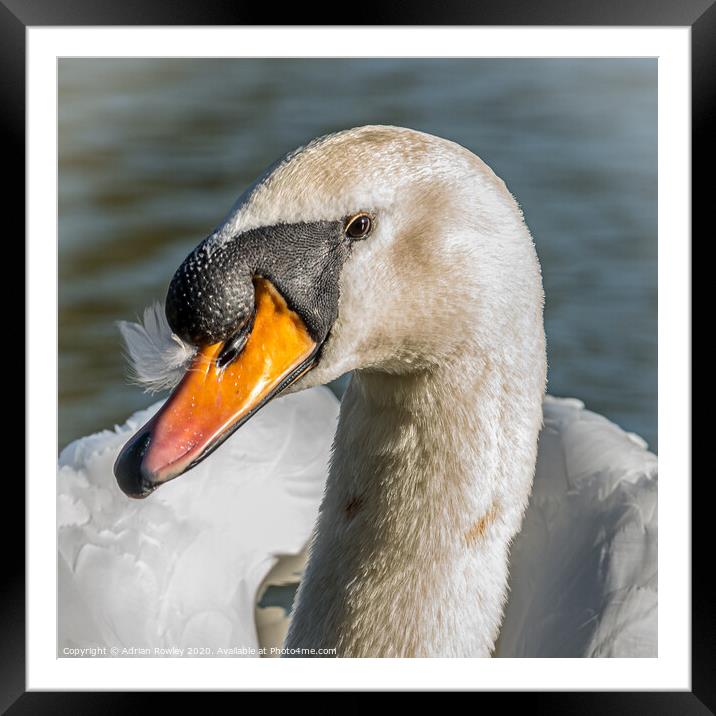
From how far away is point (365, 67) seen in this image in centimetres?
302

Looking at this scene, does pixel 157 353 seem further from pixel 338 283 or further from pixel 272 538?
pixel 272 538

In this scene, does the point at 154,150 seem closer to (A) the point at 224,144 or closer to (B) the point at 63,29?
(A) the point at 224,144

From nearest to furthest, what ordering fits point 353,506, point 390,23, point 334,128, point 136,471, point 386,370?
point 136,471 < point 386,370 < point 353,506 < point 390,23 < point 334,128

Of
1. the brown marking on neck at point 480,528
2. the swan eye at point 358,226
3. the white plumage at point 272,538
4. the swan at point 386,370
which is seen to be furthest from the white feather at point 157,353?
the white plumage at point 272,538

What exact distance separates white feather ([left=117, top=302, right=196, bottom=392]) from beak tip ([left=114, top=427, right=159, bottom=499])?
82mm

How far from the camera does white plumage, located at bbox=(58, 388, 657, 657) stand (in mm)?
2807

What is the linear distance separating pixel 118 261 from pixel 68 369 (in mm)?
402

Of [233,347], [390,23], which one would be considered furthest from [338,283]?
[390,23]

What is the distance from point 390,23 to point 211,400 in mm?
923

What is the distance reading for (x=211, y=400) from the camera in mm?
1854

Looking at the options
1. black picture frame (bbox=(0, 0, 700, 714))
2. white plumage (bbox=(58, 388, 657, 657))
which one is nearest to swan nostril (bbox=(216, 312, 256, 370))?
black picture frame (bbox=(0, 0, 700, 714))

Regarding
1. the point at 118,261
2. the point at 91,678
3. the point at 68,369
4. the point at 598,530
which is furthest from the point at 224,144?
the point at 91,678

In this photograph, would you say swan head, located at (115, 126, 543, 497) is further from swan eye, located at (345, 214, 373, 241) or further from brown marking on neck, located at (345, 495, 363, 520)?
brown marking on neck, located at (345, 495, 363, 520)

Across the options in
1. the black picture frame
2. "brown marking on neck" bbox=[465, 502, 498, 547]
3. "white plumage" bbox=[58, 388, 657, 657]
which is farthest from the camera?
"white plumage" bbox=[58, 388, 657, 657]
